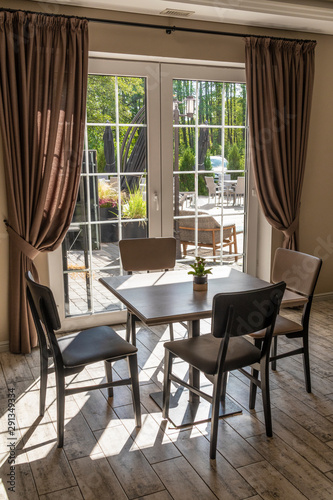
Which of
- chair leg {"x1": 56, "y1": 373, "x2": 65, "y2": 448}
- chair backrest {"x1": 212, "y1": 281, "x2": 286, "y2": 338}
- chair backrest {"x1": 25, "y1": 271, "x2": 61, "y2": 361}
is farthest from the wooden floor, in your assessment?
chair backrest {"x1": 212, "y1": 281, "x2": 286, "y2": 338}

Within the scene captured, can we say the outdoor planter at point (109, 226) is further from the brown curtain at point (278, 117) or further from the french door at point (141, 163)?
the brown curtain at point (278, 117)

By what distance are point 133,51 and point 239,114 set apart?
121 centimetres

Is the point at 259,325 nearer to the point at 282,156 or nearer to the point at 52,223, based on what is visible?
the point at 52,223

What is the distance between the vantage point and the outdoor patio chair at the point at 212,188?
15.5ft

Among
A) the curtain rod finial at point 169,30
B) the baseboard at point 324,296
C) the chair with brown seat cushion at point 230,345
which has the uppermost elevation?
the curtain rod finial at point 169,30

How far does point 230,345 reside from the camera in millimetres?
2811

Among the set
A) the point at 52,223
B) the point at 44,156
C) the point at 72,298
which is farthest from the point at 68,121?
the point at 72,298

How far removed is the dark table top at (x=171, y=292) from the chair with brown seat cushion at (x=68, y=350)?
25 cm

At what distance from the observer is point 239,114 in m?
4.77

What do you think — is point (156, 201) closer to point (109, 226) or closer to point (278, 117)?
point (109, 226)

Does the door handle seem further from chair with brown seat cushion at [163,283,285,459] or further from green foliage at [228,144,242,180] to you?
chair with brown seat cushion at [163,283,285,459]

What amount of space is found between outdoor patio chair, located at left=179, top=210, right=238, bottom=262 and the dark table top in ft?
3.70

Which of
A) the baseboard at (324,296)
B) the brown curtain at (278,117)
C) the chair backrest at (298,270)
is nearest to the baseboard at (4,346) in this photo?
the chair backrest at (298,270)

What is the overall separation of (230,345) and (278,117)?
8.62 feet
